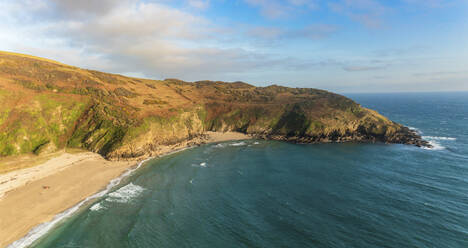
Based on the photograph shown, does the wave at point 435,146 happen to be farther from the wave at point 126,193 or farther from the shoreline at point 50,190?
the shoreline at point 50,190

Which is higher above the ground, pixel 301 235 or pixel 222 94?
pixel 222 94

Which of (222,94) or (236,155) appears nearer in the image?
(236,155)

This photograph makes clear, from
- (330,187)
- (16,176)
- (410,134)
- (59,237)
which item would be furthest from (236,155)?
(410,134)

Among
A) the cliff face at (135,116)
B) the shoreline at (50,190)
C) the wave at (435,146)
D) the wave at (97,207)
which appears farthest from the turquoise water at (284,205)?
the cliff face at (135,116)

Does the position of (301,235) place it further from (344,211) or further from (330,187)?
(330,187)

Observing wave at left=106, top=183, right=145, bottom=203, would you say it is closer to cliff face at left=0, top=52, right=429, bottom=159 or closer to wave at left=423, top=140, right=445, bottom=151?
cliff face at left=0, top=52, right=429, bottom=159
